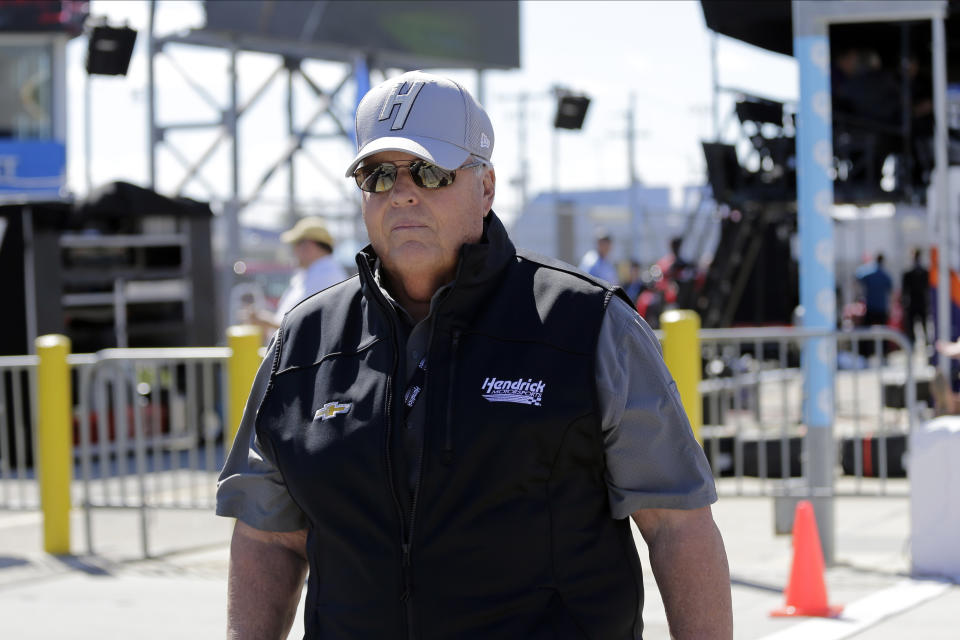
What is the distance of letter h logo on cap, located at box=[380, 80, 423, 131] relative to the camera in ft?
8.00

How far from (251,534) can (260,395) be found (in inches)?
10.5

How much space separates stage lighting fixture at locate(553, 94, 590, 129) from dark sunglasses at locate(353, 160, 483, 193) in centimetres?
1413

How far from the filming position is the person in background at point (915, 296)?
2128cm

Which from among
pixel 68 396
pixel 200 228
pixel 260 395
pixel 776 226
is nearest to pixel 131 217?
pixel 200 228

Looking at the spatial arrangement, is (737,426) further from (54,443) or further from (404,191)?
(404,191)

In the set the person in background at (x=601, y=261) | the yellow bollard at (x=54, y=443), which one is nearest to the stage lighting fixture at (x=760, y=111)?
the person in background at (x=601, y=261)

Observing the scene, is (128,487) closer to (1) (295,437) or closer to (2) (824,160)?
(2) (824,160)

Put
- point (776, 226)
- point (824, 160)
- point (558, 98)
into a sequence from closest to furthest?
point (824, 160), point (558, 98), point (776, 226)

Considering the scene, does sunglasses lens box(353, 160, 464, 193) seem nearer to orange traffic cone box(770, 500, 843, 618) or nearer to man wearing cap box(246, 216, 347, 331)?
orange traffic cone box(770, 500, 843, 618)

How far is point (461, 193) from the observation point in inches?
97.4

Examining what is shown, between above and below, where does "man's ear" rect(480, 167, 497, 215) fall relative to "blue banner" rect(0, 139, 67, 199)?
below

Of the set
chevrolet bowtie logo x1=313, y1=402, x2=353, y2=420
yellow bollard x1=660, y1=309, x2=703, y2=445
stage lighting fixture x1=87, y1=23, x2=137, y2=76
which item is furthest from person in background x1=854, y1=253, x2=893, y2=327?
chevrolet bowtie logo x1=313, y1=402, x2=353, y2=420

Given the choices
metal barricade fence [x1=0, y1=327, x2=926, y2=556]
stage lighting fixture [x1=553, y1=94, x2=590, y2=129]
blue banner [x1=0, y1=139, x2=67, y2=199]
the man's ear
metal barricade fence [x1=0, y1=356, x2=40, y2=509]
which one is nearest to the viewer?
the man's ear

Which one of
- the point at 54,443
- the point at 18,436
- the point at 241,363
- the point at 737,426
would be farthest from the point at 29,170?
the point at 737,426
